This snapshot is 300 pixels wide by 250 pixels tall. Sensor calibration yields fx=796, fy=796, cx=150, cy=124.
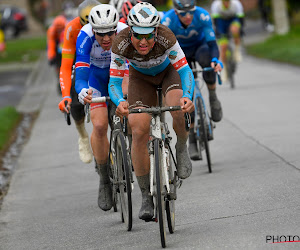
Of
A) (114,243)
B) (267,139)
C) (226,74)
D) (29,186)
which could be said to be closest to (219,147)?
(267,139)

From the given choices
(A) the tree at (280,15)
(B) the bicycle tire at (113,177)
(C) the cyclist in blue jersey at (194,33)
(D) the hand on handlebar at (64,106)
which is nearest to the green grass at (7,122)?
(C) the cyclist in blue jersey at (194,33)

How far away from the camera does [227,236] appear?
636 centimetres

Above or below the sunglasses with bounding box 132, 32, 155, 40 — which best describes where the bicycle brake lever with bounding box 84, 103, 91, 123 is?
below

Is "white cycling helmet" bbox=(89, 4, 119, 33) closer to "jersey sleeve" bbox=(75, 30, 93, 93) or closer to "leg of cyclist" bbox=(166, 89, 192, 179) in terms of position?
"jersey sleeve" bbox=(75, 30, 93, 93)

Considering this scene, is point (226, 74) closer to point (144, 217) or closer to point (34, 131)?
point (34, 131)

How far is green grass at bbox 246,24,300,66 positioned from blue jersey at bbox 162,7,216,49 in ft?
37.2

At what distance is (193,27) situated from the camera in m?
9.83

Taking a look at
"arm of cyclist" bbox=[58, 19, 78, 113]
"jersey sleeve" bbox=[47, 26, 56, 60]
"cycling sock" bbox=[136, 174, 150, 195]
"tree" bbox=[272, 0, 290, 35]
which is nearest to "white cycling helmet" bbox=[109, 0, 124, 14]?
"arm of cyclist" bbox=[58, 19, 78, 113]

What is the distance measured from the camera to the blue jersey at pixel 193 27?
9742mm

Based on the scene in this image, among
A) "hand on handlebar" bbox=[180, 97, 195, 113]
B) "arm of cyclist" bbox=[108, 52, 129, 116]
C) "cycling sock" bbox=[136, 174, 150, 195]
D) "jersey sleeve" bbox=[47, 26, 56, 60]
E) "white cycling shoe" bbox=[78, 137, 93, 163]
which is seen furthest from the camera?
"jersey sleeve" bbox=[47, 26, 56, 60]

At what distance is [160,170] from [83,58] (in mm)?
1880

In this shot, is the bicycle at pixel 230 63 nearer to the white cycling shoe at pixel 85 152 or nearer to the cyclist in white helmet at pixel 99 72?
the white cycling shoe at pixel 85 152

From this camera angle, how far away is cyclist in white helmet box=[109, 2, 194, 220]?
650 cm

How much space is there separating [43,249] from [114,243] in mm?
667
